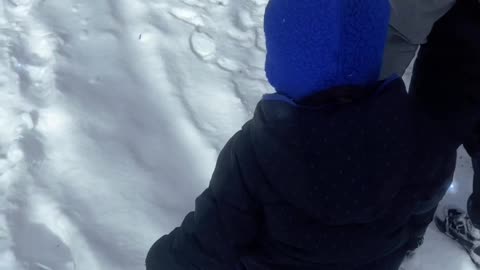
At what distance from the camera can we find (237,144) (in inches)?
38.6

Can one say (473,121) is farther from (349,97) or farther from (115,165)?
(115,165)

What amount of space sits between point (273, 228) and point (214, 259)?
16 cm

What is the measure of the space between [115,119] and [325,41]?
1.13 m

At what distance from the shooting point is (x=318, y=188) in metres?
0.90

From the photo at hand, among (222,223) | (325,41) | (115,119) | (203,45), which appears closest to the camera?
(325,41)

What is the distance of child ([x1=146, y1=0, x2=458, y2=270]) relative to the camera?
0.83 m

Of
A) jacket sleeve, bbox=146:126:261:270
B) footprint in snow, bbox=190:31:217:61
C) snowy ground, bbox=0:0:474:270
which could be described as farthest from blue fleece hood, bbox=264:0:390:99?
footprint in snow, bbox=190:31:217:61

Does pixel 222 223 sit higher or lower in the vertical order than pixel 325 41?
lower

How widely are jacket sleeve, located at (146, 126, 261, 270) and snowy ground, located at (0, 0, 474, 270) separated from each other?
0.42m

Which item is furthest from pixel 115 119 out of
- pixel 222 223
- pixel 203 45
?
pixel 222 223

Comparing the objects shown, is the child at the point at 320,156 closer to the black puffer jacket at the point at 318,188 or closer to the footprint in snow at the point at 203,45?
the black puffer jacket at the point at 318,188

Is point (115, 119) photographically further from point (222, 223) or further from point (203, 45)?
point (222, 223)

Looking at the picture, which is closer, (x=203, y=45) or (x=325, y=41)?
(x=325, y=41)

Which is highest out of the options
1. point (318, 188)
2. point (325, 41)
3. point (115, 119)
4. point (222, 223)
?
point (325, 41)
